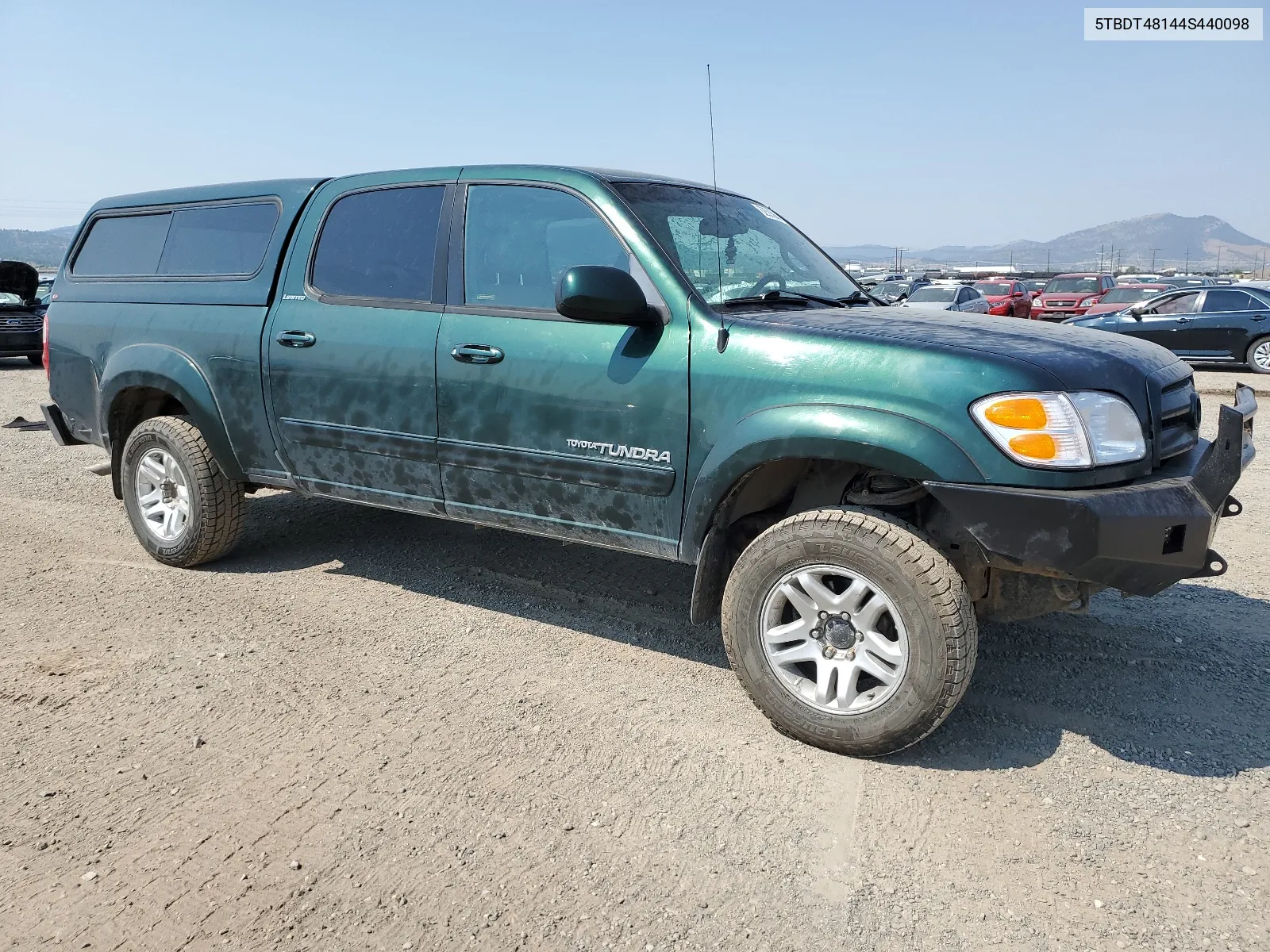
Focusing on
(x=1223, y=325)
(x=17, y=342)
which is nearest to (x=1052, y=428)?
(x=1223, y=325)

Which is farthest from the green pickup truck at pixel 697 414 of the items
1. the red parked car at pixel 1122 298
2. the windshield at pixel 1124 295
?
the windshield at pixel 1124 295

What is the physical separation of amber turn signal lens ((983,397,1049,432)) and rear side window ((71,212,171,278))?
174 inches

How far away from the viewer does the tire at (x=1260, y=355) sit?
15148 mm

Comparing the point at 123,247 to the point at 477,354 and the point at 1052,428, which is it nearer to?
the point at 477,354

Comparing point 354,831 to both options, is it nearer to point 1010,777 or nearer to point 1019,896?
point 1019,896

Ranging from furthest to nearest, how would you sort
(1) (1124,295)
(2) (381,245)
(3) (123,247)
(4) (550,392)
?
(1) (1124,295), (3) (123,247), (2) (381,245), (4) (550,392)

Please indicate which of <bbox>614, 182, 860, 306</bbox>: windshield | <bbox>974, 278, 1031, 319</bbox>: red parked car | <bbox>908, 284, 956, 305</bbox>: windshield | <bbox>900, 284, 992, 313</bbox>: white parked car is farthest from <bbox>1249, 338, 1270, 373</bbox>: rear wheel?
<bbox>614, 182, 860, 306</bbox>: windshield

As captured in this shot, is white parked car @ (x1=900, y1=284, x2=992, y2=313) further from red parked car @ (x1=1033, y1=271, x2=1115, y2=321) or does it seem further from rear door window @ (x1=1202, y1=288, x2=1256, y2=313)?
rear door window @ (x1=1202, y1=288, x2=1256, y2=313)

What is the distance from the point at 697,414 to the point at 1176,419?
5.32ft

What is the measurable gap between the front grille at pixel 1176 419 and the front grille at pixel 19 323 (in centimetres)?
1766

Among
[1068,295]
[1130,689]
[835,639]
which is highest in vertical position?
[1068,295]

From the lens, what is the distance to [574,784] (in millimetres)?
3051

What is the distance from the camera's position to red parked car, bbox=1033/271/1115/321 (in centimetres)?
2394

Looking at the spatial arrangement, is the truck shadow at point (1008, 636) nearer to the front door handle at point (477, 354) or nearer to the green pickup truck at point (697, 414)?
the green pickup truck at point (697, 414)
